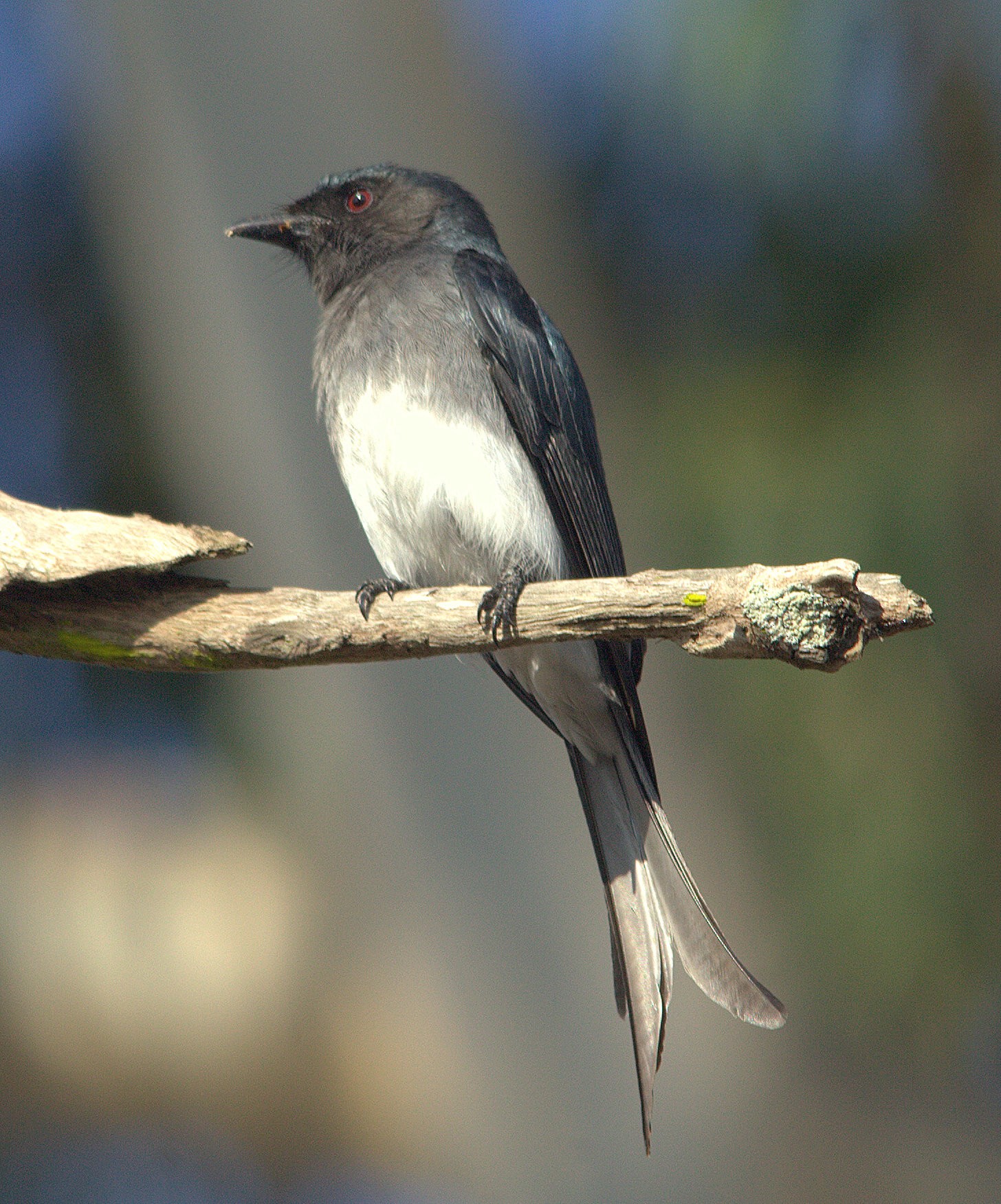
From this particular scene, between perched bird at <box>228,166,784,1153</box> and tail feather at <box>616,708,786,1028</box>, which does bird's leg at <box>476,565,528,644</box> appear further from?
tail feather at <box>616,708,786,1028</box>

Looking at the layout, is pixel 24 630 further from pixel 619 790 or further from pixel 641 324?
pixel 641 324

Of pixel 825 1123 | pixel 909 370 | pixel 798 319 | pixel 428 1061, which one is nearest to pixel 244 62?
pixel 798 319

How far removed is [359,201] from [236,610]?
6.71 ft

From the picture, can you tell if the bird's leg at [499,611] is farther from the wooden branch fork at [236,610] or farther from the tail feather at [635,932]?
the tail feather at [635,932]

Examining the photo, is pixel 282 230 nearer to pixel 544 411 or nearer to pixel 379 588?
pixel 544 411

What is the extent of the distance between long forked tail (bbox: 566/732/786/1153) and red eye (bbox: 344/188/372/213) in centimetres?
184

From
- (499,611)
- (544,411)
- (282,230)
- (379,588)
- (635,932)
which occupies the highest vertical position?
(282,230)

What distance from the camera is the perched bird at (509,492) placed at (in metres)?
3.14

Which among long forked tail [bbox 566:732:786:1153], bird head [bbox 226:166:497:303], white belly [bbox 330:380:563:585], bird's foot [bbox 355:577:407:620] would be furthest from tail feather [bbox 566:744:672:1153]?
bird head [bbox 226:166:497:303]

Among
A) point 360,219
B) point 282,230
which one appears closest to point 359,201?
point 360,219

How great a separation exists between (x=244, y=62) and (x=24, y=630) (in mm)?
3426

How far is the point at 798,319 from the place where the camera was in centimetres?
591

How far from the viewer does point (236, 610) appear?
241 cm

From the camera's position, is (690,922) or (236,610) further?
(690,922)
